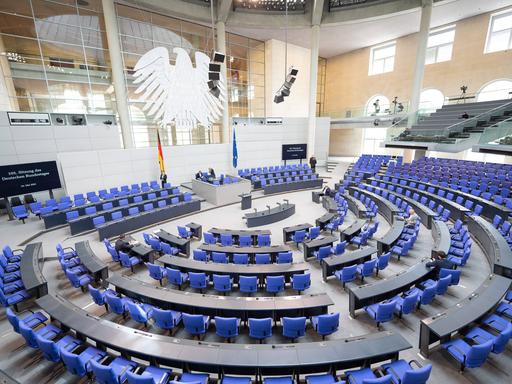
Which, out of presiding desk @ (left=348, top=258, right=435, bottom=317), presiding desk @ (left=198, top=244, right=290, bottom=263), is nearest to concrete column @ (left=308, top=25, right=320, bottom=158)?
presiding desk @ (left=198, top=244, right=290, bottom=263)

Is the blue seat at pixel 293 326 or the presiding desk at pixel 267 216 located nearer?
the blue seat at pixel 293 326

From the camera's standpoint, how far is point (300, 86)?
25031 millimetres

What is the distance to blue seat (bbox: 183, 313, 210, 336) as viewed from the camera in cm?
480

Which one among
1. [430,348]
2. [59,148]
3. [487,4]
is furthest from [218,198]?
[487,4]

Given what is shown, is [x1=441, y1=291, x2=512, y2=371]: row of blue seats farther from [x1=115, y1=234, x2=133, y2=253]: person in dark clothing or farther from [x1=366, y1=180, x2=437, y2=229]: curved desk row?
[x1=115, y1=234, x2=133, y2=253]: person in dark clothing

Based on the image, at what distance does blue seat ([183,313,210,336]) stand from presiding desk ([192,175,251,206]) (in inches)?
373

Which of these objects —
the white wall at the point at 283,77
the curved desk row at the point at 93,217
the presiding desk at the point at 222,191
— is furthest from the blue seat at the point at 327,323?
the white wall at the point at 283,77

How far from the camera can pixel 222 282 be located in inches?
245

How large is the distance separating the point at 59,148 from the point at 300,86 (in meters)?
20.5

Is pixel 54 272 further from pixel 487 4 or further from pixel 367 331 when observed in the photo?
pixel 487 4

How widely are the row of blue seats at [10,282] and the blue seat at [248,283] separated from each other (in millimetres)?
4977

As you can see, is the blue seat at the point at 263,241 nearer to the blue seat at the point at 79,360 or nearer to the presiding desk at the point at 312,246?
the presiding desk at the point at 312,246

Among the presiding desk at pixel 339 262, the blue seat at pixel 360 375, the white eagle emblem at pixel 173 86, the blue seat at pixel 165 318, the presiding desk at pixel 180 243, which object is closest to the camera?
the blue seat at pixel 360 375

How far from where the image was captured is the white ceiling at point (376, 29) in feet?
57.2
